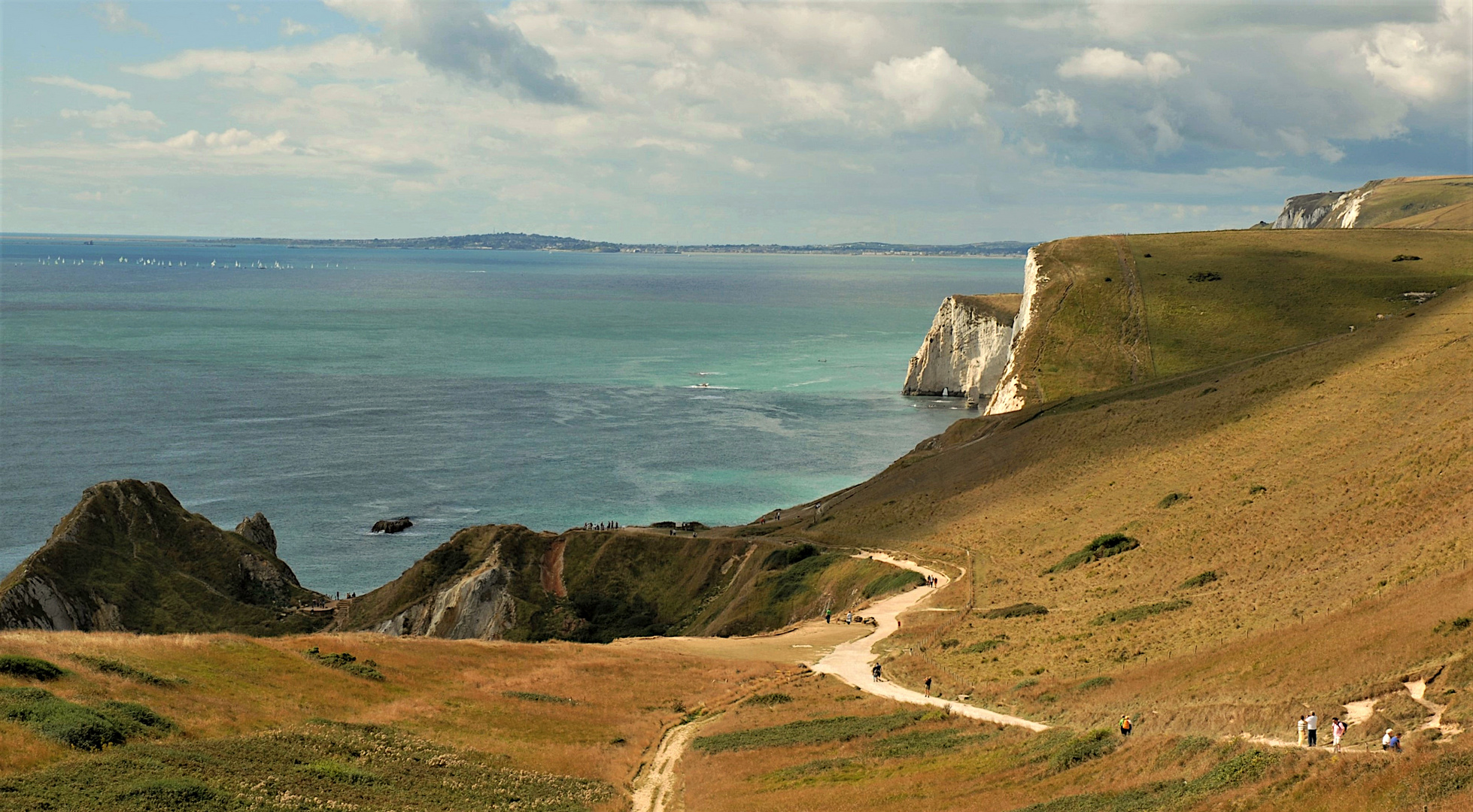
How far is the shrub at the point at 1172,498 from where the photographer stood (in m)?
60.8

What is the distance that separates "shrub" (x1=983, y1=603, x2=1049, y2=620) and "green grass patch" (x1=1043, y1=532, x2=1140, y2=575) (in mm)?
6461

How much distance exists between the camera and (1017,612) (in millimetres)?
49312

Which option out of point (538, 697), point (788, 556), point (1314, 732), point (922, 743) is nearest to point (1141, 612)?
point (922, 743)

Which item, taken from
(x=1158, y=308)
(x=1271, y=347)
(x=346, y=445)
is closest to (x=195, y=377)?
(x=346, y=445)

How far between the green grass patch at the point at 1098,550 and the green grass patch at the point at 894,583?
→ 23.6 feet

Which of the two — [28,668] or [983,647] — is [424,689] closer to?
[28,668]

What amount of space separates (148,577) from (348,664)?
→ 32.7 meters

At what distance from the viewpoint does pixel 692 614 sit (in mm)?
68000

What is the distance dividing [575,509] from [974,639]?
56.6 metres

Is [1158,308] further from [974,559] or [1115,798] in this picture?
[1115,798]

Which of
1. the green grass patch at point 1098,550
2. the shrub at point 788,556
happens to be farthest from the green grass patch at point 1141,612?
the shrub at point 788,556

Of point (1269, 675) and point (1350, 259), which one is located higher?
point (1350, 259)

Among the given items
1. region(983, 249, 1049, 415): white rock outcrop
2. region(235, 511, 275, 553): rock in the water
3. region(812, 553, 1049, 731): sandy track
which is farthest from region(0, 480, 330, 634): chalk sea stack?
region(983, 249, 1049, 415): white rock outcrop

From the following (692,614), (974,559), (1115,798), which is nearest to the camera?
(1115,798)
